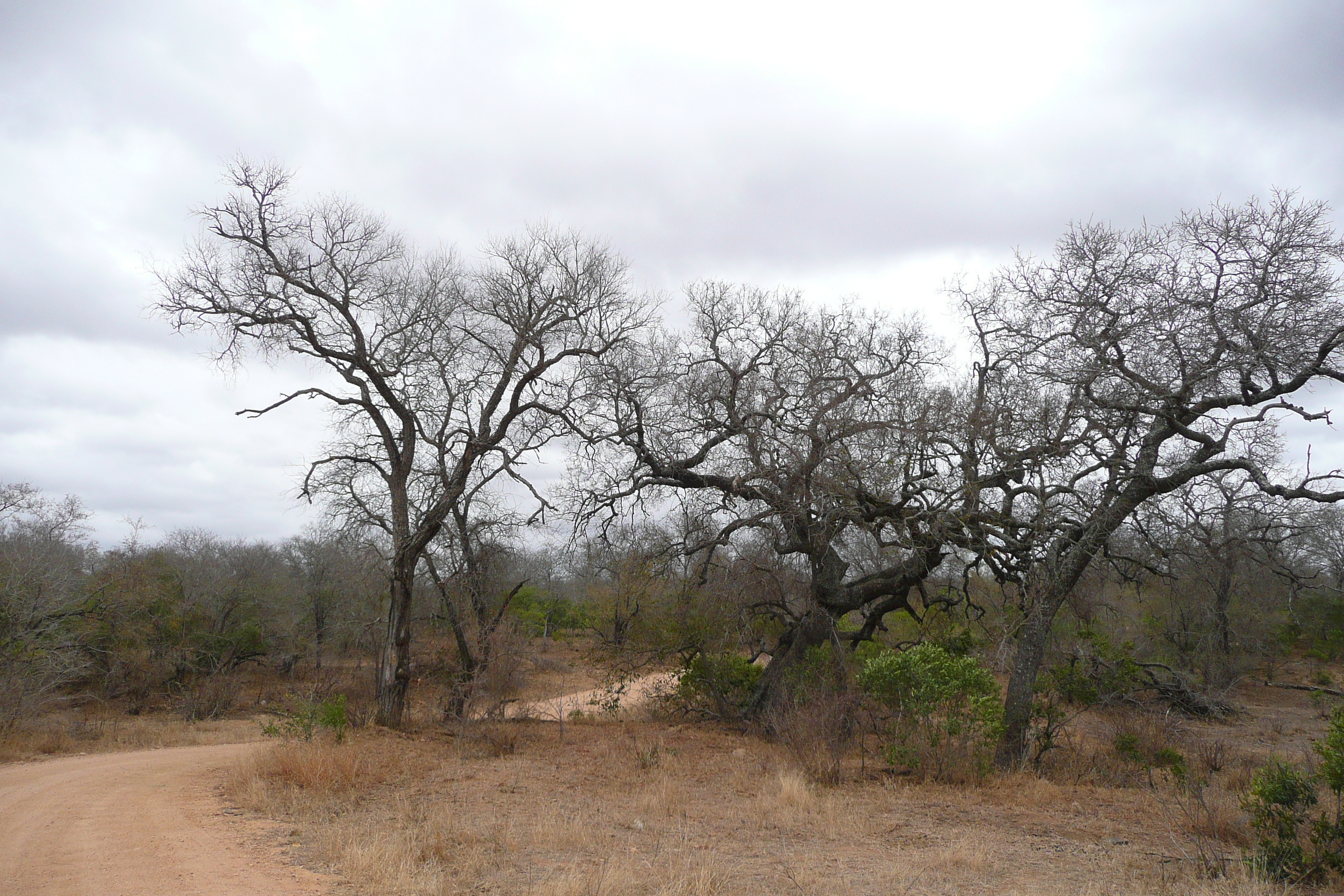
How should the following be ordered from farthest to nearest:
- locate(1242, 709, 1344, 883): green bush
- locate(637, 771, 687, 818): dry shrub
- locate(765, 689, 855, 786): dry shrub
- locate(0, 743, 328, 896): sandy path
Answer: locate(765, 689, 855, 786): dry shrub, locate(637, 771, 687, 818): dry shrub, locate(1242, 709, 1344, 883): green bush, locate(0, 743, 328, 896): sandy path

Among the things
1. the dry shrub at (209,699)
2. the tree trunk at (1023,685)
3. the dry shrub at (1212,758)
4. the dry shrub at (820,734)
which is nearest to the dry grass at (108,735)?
the dry shrub at (209,699)

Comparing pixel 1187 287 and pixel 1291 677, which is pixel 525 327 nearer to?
pixel 1187 287

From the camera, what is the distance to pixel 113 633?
25.0m

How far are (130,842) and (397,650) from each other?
7748 mm

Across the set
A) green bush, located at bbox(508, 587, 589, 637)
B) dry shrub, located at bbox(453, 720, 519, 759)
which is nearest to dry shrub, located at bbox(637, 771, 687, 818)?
dry shrub, located at bbox(453, 720, 519, 759)

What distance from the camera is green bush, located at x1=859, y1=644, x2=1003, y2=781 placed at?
1141cm

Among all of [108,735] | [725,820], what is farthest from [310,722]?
[108,735]

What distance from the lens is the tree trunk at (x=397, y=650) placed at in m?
15.3

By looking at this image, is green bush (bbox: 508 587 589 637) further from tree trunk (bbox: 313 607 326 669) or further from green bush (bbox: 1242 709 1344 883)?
green bush (bbox: 1242 709 1344 883)

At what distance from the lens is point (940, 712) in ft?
38.4

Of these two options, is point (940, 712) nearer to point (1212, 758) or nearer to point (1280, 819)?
point (1280, 819)

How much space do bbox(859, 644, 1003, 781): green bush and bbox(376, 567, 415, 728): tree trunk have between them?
911 cm

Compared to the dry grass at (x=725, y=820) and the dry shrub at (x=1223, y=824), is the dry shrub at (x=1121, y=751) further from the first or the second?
the dry shrub at (x=1223, y=824)

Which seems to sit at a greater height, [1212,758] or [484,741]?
[484,741]
